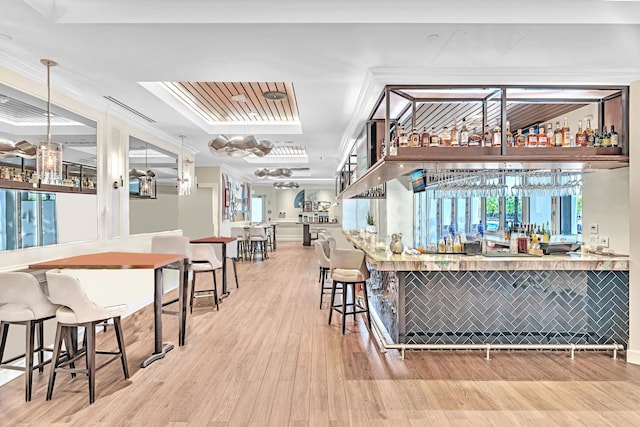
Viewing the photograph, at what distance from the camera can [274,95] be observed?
15.6ft

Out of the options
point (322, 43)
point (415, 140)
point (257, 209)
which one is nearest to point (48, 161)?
point (322, 43)

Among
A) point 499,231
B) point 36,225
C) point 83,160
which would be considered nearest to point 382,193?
point 499,231

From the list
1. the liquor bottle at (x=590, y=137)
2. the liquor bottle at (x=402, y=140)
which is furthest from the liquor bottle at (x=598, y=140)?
the liquor bottle at (x=402, y=140)

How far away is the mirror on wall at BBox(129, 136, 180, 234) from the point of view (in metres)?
5.67

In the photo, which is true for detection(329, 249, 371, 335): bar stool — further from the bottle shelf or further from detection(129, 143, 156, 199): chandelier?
detection(129, 143, 156, 199): chandelier

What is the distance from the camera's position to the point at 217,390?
2918mm

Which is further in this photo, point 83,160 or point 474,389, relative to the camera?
point 83,160

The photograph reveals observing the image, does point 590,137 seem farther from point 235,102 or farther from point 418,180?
point 235,102

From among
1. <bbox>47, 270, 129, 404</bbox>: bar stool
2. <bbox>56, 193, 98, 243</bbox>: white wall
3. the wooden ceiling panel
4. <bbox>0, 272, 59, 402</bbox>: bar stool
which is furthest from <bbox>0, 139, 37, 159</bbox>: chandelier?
the wooden ceiling panel

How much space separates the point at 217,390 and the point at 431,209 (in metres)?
5.41

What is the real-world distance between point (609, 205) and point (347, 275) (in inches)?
108

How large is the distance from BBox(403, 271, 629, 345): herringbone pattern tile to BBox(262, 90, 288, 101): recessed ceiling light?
2683 millimetres

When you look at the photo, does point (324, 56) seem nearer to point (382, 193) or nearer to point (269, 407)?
point (269, 407)

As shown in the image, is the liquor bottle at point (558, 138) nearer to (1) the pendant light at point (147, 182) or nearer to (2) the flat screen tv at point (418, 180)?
(2) the flat screen tv at point (418, 180)
